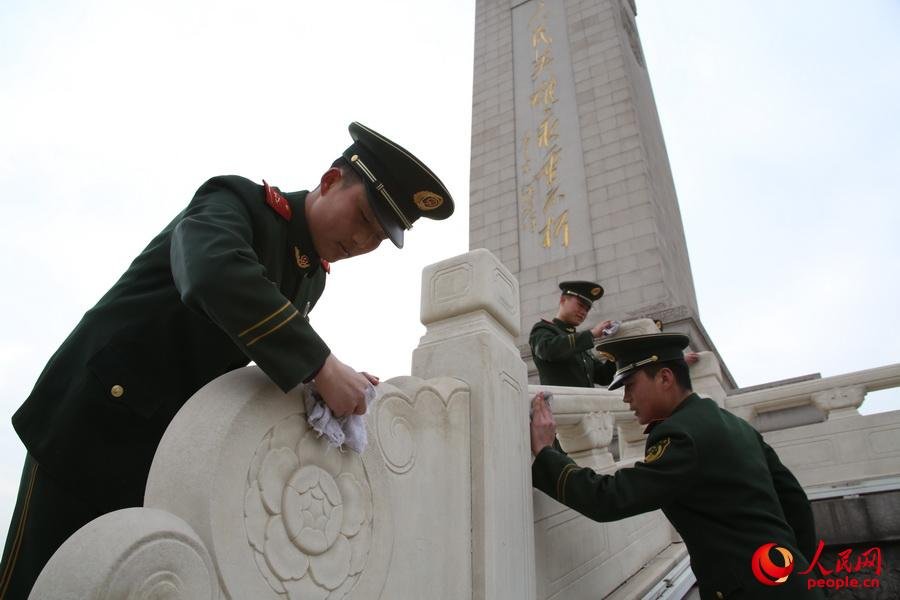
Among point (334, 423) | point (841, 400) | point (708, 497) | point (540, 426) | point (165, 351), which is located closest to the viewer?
point (334, 423)

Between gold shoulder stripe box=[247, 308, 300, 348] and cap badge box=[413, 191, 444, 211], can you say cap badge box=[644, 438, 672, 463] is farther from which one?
gold shoulder stripe box=[247, 308, 300, 348]

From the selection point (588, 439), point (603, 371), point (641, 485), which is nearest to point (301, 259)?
point (641, 485)

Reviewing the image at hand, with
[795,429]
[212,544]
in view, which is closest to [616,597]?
[212,544]

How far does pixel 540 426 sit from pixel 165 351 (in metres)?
1.48

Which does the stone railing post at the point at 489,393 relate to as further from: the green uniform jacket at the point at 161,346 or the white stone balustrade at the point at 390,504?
the green uniform jacket at the point at 161,346

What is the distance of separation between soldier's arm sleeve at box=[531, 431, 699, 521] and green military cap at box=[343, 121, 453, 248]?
110cm

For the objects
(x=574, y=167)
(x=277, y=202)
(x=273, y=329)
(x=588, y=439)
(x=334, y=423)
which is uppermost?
(x=574, y=167)

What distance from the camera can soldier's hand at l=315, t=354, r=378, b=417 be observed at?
120cm

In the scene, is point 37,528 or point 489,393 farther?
point 489,393

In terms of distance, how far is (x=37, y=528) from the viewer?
1263 millimetres

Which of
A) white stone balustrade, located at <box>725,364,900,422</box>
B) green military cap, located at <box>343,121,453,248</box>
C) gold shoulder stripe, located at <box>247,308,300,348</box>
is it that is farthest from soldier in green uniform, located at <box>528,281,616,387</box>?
gold shoulder stripe, located at <box>247,308,300,348</box>

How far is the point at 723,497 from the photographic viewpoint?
1.93 metres

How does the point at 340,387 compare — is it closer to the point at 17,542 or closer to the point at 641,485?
the point at 17,542

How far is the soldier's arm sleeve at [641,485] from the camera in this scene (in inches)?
74.8
